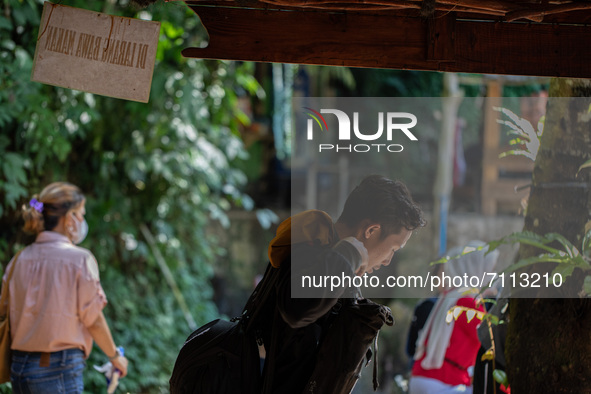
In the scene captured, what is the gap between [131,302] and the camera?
6.32 meters

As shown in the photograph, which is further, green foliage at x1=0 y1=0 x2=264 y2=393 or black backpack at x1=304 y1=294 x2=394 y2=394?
green foliage at x1=0 y1=0 x2=264 y2=393

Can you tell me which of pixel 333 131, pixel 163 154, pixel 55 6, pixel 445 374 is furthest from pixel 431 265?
pixel 163 154

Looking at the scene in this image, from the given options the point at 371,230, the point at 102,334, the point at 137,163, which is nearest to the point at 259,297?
the point at 371,230

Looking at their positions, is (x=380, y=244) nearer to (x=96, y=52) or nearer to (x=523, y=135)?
(x=523, y=135)

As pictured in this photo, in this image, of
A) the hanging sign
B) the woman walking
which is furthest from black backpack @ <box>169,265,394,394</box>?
the woman walking

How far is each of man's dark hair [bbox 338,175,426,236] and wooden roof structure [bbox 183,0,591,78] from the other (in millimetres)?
487

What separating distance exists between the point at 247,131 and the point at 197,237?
386cm

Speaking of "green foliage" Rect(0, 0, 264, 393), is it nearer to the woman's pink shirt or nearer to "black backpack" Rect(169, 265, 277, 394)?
the woman's pink shirt

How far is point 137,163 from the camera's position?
6098mm

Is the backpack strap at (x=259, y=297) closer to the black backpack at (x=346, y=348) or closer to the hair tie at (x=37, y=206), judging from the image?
the black backpack at (x=346, y=348)

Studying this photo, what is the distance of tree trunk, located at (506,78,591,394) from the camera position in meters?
2.78

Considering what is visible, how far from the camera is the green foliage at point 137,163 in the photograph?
510cm

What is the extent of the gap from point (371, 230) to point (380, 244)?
0.22 feet

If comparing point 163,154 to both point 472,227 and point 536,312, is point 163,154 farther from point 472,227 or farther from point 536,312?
point 472,227
